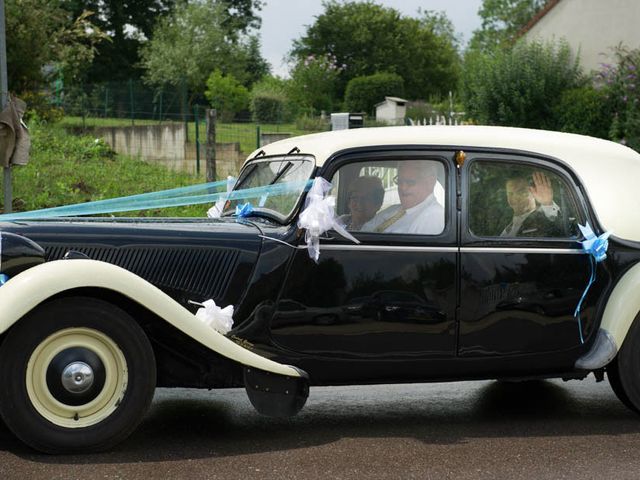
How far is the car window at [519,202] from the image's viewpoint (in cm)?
522

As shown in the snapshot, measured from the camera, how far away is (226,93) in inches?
1276

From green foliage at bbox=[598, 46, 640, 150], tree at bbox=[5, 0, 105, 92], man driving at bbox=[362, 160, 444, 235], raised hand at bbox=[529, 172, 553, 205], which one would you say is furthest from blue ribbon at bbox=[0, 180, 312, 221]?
green foliage at bbox=[598, 46, 640, 150]

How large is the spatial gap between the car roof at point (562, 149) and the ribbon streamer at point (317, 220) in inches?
10.7

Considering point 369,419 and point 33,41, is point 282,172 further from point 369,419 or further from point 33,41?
point 33,41

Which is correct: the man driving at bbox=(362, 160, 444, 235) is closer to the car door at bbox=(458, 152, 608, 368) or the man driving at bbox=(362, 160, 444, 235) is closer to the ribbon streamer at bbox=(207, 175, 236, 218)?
the car door at bbox=(458, 152, 608, 368)

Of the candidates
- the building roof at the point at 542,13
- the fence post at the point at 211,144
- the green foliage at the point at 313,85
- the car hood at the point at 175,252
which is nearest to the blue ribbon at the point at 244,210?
the car hood at the point at 175,252

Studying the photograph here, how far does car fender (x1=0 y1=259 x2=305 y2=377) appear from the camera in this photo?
4273 mm

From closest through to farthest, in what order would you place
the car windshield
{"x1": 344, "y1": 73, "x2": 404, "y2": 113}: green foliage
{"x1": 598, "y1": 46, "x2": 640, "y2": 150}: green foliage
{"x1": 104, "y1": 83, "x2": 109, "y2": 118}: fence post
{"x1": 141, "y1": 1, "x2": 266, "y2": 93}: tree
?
the car windshield
{"x1": 598, "y1": 46, "x2": 640, "y2": 150}: green foliage
{"x1": 104, "y1": 83, "x2": 109, "y2": 118}: fence post
{"x1": 141, "y1": 1, "x2": 266, "y2": 93}: tree
{"x1": 344, "y1": 73, "x2": 404, "y2": 113}: green foliage

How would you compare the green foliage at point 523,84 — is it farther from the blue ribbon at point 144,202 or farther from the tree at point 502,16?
the tree at point 502,16

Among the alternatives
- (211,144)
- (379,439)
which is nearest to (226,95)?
(211,144)

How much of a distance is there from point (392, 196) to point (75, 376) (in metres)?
1.97

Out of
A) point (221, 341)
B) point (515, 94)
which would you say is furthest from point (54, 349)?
point (515, 94)

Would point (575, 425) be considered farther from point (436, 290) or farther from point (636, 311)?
point (436, 290)

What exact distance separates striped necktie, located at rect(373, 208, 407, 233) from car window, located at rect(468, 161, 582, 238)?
39cm
